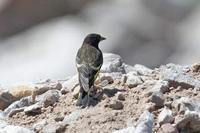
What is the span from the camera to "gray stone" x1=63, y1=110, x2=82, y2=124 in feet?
25.8

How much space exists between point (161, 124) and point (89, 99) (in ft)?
3.19

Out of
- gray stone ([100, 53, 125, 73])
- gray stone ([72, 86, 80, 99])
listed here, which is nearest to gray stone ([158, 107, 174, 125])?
gray stone ([72, 86, 80, 99])

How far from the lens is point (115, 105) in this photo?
7992 mm

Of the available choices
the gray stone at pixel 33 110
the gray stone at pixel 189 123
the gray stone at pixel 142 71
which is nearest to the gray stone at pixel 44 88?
the gray stone at pixel 33 110

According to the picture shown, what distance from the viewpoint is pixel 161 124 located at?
24.9 feet

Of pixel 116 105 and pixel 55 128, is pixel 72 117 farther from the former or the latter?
pixel 116 105

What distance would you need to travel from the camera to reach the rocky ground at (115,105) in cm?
761

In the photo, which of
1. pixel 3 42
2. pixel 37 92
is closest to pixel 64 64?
pixel 3 42

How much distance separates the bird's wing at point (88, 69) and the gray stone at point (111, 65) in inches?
13.0

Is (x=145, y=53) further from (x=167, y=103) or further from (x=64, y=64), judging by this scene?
(x=167, y=103)

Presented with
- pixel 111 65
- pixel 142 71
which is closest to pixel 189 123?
pixel 142 71

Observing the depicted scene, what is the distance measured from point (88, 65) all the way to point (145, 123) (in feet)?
5.68

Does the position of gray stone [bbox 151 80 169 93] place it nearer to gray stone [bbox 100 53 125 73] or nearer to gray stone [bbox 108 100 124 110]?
gray stone [bbox 108 100 124 110]

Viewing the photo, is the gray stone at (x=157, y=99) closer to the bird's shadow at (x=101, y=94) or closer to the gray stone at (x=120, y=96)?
the gray stone at (x=120, y=96)
